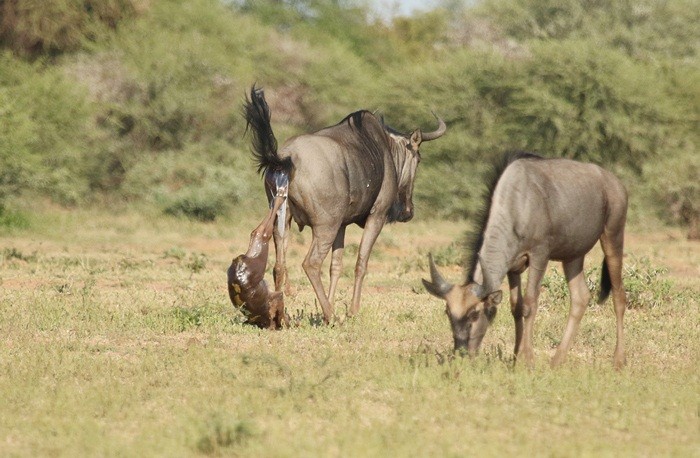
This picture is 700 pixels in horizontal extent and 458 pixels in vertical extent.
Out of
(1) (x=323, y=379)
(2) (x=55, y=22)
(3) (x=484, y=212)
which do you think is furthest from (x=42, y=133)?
(1) (x=323, y=379)

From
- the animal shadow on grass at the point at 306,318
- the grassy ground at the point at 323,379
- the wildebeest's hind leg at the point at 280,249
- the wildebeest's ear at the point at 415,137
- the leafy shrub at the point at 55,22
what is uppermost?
the leafy shrub at the point at 55,22

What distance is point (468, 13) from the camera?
4106 cm

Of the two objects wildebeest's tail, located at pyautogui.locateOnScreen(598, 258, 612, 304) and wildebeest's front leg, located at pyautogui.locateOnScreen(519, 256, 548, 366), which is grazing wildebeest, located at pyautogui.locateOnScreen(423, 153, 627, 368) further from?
wildebeest's tail, located at pyautogui.locateOnScreen(598, 258, 612, 304)

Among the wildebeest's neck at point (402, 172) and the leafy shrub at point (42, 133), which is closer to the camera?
the wildebeest's neck at point (402, 172)

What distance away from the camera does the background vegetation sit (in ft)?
80.9

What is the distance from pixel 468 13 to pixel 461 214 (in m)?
15.7

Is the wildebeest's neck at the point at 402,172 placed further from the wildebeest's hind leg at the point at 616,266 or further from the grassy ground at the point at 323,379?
the wildebeest's hind leg at the point at 616,266

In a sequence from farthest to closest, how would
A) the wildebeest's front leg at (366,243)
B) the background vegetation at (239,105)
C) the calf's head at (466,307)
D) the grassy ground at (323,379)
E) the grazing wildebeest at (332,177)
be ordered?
the background vegetation at (239,105) → the wildebeest's front leg at (366,243) → the grazing wildebeest at (332,177) → the calf's head at (466,307) → the grassy ground at (323,379)

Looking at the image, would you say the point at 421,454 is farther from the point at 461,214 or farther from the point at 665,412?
the point at 461,214

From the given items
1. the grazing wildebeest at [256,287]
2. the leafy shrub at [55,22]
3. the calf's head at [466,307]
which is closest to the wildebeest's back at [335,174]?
the grazing wildebeest at [256,287]

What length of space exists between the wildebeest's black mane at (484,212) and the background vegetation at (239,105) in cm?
1435

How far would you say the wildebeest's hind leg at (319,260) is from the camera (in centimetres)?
1031

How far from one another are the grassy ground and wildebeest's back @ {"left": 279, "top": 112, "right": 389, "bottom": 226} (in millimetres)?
1032

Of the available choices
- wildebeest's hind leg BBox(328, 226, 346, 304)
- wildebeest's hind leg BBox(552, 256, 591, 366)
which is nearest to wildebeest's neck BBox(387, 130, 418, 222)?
wildebeest's hind leg BBox(328, 226, 346, 304)
